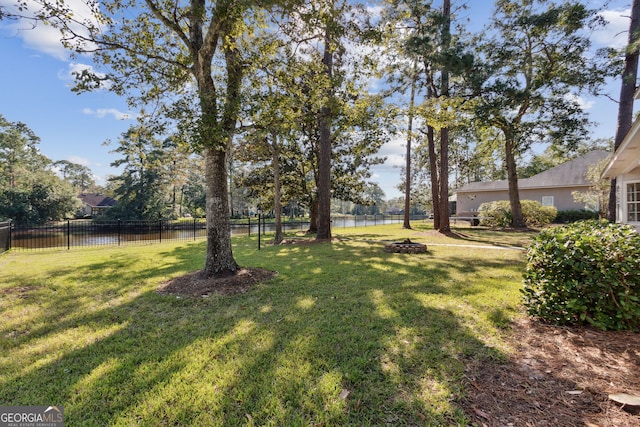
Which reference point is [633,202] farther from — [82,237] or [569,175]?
[82,237]

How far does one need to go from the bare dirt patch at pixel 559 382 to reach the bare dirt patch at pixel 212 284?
3.75m

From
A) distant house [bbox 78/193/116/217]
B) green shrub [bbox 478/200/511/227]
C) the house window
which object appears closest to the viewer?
the house window

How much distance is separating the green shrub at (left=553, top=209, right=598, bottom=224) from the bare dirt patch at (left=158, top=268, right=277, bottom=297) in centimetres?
2136

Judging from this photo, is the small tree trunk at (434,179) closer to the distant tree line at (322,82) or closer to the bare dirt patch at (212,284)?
the distant tree line at (322,82)

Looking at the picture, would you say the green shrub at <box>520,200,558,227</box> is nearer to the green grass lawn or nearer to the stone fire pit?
the stone fire pit

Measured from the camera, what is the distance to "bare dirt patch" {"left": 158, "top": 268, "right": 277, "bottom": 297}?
4748 mm

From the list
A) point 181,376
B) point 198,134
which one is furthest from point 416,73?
A: point 181,376

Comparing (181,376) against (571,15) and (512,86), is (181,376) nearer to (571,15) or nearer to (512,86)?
(512,86)

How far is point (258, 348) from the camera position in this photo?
9.35 feet

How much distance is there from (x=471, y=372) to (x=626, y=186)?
1011 centimetres

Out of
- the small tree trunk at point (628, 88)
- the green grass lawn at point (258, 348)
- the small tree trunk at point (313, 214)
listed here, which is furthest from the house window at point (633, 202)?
the small tree trunk at point (313, 214)

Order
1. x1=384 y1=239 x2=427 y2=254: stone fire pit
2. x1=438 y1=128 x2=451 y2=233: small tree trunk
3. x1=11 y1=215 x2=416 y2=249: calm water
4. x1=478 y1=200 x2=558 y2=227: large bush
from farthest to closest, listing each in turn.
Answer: x1=478 y1=200 x2=558 y2=227: large bush < x1=11 y1=215 x2=416 y2=249: calm water < x1=438 y1=128 x2=451 y2=233: small tree trunk < x1=384 y1=239 x2=427 y2=254: stone fire pit

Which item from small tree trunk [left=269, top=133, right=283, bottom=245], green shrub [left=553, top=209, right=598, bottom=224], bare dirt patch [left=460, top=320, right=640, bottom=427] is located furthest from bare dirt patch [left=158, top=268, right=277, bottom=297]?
green shrub [left=553, top=209, right=598, bottom=224]

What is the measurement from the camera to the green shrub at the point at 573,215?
18.1 m
